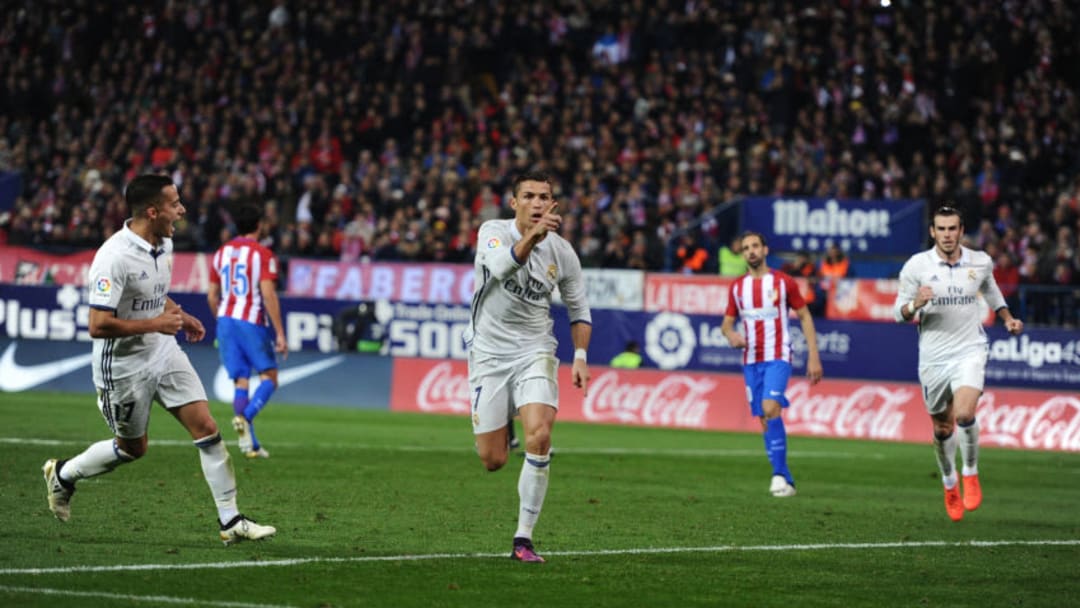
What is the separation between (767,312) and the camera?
631 inches

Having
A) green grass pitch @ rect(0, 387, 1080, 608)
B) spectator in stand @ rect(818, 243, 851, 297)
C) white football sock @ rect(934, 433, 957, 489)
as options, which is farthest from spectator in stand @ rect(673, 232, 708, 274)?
white football sock @ rect(934, 433, 957, 489)

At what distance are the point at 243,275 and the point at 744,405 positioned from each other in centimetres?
1027

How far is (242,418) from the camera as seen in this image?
1708 centimetres

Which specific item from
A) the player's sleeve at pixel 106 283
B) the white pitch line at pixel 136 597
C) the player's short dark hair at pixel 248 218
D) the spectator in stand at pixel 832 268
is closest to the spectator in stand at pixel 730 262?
the spectator in stand at pixel 832 268

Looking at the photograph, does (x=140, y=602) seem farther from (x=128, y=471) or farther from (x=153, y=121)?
(x=153, y=121)

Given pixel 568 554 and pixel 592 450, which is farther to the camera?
pixel 592 450

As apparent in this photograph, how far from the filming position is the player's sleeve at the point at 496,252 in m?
9.80

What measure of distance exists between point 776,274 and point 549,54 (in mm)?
22392

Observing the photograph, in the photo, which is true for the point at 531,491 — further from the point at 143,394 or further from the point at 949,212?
the point at 949,212

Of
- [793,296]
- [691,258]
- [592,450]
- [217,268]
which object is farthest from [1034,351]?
[217,268]

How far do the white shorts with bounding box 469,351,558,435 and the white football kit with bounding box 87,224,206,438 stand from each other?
1.74 m

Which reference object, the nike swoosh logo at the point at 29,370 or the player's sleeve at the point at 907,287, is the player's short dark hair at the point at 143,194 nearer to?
the player's sleeve at the point at 907,287

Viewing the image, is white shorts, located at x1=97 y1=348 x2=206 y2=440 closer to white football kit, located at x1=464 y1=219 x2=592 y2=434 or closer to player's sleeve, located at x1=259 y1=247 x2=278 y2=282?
white football kit, located at x1=464 y1=219 x2=592 y2=434

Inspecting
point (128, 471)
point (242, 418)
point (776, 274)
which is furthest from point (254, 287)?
point (776, 274)
